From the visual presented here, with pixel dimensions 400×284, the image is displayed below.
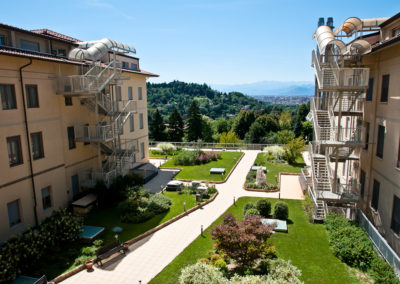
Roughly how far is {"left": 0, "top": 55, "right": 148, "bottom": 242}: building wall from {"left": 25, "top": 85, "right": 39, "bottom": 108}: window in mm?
232

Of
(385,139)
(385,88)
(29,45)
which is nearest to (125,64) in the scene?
(29,45)

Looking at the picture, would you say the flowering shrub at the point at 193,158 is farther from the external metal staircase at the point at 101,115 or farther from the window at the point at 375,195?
the window at the point at 375,195

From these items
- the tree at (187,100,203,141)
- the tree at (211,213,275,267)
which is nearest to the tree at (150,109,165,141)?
the tree at (187,100,203,141)

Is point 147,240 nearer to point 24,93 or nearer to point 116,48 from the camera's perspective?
point 24,93

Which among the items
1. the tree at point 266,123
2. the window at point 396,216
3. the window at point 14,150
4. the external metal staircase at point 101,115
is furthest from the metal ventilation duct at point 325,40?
the tree at point 266,123

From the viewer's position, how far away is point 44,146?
17766 millimetres

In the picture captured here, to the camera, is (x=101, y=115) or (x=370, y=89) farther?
(x=101, y=115)

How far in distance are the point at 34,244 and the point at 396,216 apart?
17470mm

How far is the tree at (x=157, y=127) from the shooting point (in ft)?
187

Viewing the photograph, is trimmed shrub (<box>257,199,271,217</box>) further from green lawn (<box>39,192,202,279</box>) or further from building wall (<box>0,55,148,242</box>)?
building wall (<box>0,55,148,242</box>)

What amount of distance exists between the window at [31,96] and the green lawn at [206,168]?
15.2 m

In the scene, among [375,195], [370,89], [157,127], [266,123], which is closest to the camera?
[375,195]

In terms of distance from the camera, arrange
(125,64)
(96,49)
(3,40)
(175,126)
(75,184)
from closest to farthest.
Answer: (3,40), (96,49), (75,184), (125,64), (175,126)

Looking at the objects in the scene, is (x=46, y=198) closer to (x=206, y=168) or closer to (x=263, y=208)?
(x=263, y=208)
